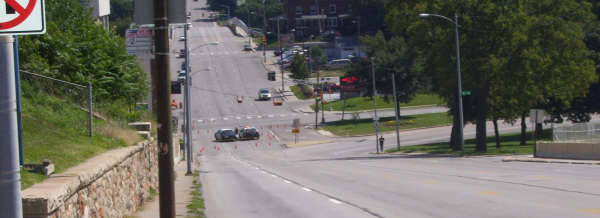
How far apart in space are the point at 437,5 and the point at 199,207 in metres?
30.7

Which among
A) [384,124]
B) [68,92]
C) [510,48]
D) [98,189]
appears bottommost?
[384,124]

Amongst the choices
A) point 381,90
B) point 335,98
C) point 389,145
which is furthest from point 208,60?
point 389,145

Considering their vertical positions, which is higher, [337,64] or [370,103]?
[337,64]

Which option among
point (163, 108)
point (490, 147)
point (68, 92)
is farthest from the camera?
point (490, 147)

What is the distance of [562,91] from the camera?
45.4 m

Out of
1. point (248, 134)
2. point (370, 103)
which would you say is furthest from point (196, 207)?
point (370, 103)

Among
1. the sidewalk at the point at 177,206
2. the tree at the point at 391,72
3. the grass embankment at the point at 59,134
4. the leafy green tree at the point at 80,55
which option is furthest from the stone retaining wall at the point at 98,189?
the tree at the point at 391,72

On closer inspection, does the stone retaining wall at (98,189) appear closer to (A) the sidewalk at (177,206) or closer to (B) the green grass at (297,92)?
(A) the sidewalk at (177,206)

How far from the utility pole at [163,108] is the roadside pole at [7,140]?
3.35 meters

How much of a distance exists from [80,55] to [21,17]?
16.8 m

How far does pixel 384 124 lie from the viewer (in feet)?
281

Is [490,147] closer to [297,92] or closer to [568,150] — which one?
[568,150]

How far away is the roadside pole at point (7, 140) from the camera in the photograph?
567 cm

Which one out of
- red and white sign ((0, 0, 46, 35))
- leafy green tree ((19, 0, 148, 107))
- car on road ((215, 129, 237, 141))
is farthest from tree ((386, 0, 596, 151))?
red and white sign ((0, 0, 46, 35))
